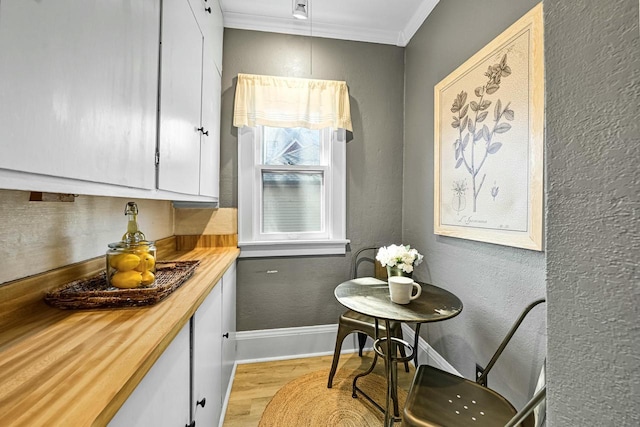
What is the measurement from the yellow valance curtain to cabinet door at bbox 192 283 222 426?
1408 mm

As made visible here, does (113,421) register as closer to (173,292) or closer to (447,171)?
(173,292)

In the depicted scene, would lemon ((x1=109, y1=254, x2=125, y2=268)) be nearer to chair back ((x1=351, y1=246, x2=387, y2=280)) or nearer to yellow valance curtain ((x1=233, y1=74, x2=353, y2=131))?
yellow valance curtain ((x1=233, y1=74, x2=353, y2=131))

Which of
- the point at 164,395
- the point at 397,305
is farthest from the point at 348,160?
the point at 164,395

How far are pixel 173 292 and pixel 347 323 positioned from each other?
4.06 feet

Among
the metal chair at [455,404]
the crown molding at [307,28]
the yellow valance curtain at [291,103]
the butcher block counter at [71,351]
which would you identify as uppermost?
the crown molding at [307,28]

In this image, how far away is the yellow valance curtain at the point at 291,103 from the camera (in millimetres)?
2195

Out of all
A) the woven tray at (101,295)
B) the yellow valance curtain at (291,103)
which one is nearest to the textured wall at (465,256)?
the yellow valance curtain at (291,103)

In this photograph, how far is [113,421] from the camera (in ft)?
1.58

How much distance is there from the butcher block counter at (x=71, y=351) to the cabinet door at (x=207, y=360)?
0.17 metres

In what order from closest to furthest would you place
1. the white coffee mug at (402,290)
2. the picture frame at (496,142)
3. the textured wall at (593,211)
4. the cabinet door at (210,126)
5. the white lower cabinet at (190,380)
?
1. the textured wall at (593,211)
2. the white lower cabinet at (190,380)
3. the picture frame at (496,142)
4. the white coffee mug at (402,290)
5. the cabinet door at (210,126)

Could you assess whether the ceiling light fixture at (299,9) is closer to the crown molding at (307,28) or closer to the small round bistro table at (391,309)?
the crown molding at (307,28)

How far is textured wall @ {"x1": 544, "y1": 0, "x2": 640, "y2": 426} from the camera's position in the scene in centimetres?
35

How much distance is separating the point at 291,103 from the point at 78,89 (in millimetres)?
1775

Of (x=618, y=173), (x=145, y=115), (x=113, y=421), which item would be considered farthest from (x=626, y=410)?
Answer: (x=145, y=115)
